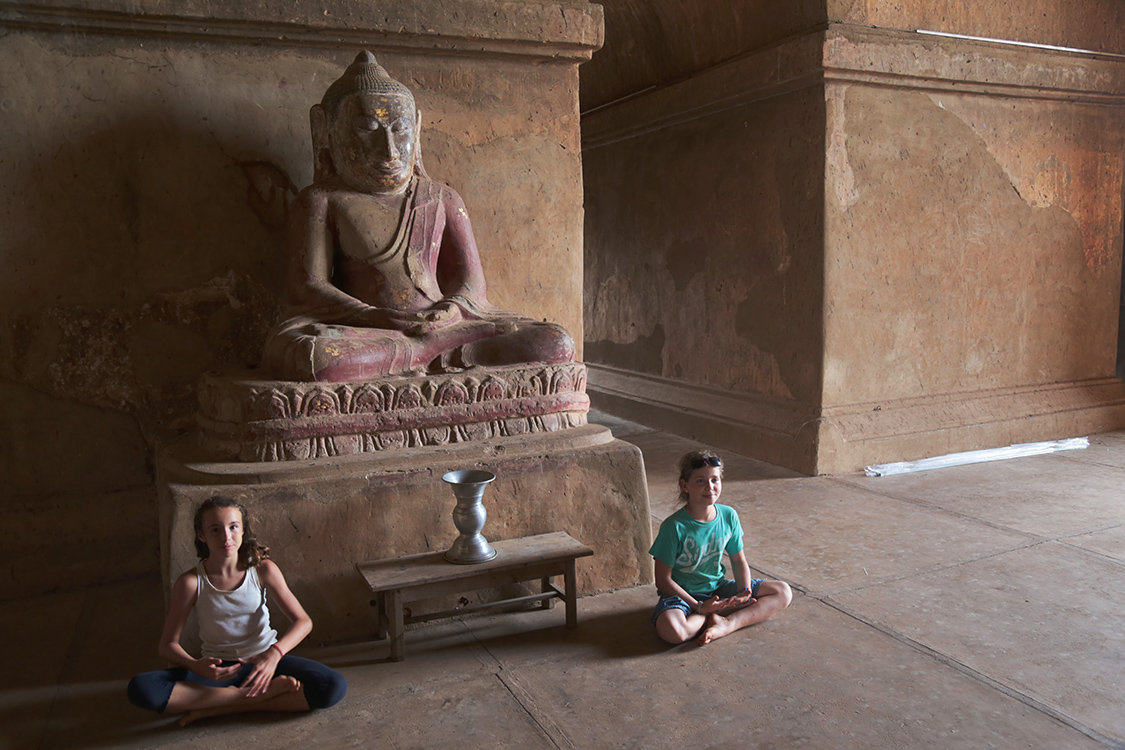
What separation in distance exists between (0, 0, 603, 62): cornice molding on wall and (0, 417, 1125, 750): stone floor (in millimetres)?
2281

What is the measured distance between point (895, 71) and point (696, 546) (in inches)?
131

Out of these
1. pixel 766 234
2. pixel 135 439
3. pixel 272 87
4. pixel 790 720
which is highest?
pixel 272 87

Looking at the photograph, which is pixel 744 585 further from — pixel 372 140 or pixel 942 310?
pixel 942 310

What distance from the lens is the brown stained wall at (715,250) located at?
4930 millimetres

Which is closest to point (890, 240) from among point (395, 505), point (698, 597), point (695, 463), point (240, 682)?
point (695, 463)

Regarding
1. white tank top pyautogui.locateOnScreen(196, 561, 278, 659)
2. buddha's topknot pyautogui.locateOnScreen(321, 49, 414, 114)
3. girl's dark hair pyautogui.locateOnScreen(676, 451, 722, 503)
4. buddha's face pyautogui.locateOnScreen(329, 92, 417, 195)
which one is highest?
buddha's topknot pyautogui.locateOnScreen(321, 49, 414, 114)

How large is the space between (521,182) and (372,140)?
1.01 meters

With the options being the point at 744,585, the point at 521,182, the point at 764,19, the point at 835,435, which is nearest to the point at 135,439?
the point at 521,182

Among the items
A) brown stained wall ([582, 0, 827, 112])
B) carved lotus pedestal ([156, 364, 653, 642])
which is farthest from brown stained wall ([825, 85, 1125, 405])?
carved lotus pedestal ([156, 364, 653, 642])

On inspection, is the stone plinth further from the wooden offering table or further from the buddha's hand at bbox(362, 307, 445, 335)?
the buddha's hand at bbox(362, 307, 445, 335)

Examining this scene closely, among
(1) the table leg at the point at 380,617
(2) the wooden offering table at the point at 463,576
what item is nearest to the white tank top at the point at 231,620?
(2) the wooden offering table at the point at 463,576

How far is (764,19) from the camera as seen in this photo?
5043mm

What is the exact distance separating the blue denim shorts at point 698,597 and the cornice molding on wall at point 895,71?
9.94 feet

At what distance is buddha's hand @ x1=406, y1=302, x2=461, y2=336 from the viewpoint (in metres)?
3.27
